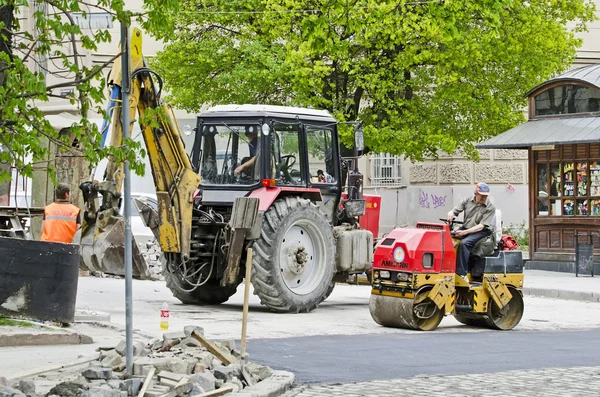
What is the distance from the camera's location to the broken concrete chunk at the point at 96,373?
9508 mm

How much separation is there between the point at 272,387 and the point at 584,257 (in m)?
16.8

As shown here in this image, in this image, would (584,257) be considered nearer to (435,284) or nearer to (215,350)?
(435,284)

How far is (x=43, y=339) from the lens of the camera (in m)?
12.7

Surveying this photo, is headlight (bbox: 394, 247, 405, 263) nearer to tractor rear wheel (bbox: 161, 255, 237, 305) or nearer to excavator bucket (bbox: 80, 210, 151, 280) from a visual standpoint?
excavator bucket (bbox: 80, 210, 151, 280)

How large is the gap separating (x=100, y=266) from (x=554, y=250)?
13.8 metres

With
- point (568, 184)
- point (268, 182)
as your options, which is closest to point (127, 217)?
Answer: point (268, 182)

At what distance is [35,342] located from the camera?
1265 cm

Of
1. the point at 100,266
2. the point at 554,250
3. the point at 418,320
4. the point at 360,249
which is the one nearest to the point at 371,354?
the point at 418,320

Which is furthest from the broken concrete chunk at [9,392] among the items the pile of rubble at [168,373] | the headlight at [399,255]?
the headlight at [399,255]

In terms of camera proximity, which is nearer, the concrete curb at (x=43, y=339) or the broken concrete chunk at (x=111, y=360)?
the broken concrete chunk at (x=111, y=360)

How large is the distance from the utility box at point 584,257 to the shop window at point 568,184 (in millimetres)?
847

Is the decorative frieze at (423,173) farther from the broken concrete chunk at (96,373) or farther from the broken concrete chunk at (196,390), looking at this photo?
the broken concrete chunk at (196,390)

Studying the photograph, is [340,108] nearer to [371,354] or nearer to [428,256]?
[428,256]

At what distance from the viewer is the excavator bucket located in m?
15.8
